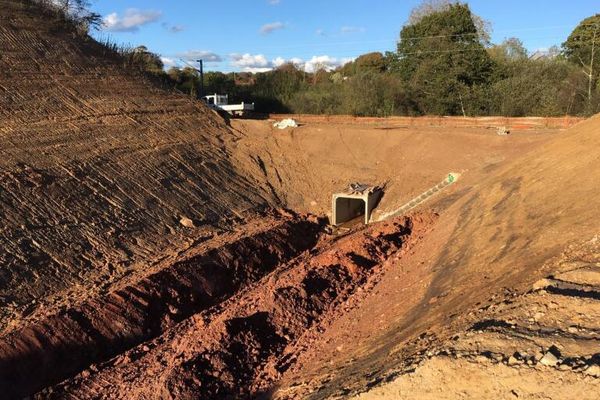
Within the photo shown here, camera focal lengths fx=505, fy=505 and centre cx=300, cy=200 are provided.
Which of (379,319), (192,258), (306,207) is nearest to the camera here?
(379,319)

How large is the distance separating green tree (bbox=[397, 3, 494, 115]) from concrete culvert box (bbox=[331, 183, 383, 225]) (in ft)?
71.0

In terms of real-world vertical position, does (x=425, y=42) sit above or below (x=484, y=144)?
above

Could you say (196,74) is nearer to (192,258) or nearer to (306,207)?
(306,207)

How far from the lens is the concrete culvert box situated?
22.6m

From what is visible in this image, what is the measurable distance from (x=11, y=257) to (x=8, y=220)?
1.66 m

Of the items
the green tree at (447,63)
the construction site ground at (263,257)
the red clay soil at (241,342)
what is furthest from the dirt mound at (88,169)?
the green tree at (447,63)

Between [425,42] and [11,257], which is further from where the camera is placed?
[425,42]

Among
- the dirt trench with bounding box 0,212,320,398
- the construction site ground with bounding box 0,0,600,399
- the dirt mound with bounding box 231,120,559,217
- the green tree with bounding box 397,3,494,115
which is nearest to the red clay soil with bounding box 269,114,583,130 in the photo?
the dirt mound with bounding box 231,120,559,217

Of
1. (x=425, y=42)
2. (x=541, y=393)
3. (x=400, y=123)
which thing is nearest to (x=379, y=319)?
(x=541, y=393)

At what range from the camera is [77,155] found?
18406mm

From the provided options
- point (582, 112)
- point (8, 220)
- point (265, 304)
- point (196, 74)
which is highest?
point (196, 74)

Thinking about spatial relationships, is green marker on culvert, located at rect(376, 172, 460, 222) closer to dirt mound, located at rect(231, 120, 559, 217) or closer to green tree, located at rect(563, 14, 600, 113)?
dirt mound, located at rect(231, 120, 559, 217)

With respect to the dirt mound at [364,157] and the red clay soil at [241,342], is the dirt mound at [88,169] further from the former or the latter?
the red clay soil at [241,342]

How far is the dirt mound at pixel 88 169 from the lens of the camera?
44.9 feet
